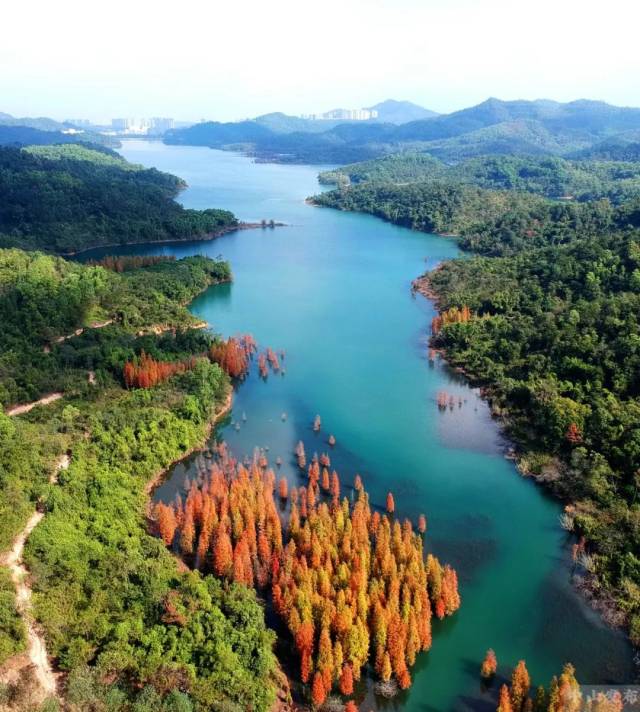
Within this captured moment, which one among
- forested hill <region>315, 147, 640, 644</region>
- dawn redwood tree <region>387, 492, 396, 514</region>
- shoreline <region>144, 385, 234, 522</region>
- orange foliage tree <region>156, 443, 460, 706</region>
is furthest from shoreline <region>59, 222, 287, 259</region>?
dawn redwood tree <region>387, 492, 396, 514</region>

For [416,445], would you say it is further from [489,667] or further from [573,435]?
[489,667]

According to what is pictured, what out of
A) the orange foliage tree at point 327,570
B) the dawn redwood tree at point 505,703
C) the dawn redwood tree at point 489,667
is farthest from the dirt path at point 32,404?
the dawn redwood tree at point 505,703

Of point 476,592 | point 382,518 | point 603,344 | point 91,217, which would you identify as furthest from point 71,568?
point 91,217

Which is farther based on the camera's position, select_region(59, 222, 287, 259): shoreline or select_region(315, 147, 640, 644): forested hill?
select_region(59, 222, 287, 259): shoreline

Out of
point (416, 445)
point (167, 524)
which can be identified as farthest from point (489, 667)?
point (416, 445)

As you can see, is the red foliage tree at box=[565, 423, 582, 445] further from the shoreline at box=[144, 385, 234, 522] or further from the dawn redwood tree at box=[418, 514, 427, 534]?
the shoreline at box=[144, 385, 234, 522]

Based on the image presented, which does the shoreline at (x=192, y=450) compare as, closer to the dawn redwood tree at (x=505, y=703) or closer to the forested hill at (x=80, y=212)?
the dawn redwood tree at (x=505, y=703)
